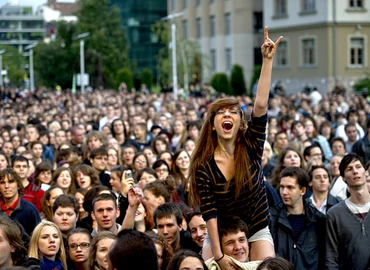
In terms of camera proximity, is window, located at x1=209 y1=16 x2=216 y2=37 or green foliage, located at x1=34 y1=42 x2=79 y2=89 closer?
window, located at x1=209 y1=16 x2=216 y2=37

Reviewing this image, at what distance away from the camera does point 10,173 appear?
10102mm

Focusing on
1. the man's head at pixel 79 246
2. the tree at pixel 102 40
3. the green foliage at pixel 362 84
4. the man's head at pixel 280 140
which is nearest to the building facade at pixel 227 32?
the tree at pixel 102 40

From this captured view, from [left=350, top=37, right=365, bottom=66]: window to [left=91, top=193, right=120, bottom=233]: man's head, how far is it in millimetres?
46224

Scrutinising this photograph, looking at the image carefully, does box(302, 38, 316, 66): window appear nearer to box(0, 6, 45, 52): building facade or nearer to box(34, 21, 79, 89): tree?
box(34, 21, 79, 89): tree

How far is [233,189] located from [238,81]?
51.7 metres

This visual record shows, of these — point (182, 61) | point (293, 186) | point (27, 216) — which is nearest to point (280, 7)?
point (182, 61)

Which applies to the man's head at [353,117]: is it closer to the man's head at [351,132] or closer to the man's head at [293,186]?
the man's head at [351,132]

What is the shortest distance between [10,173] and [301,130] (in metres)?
7.75

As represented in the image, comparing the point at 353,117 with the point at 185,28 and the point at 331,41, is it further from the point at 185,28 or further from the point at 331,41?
the point at 185,28

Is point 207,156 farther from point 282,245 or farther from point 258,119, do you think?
point 282,245

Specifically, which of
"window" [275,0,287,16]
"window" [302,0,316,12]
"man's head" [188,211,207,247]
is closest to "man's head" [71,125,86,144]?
"man's head" [188,211,207,247]

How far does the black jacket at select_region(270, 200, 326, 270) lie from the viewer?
8047mm

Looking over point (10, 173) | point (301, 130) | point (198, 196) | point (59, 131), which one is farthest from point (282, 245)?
point (59, 131)

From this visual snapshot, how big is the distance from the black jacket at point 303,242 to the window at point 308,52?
47317mm
